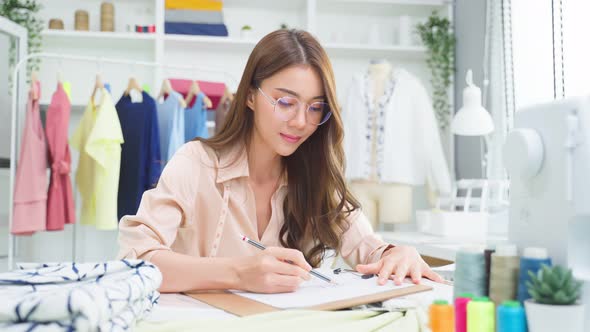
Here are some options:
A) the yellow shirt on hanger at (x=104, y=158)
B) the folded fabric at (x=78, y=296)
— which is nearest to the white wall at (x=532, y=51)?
the yellow shirt on hanger at (x=104, y=158)

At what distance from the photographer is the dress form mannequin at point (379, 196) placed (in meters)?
3.21

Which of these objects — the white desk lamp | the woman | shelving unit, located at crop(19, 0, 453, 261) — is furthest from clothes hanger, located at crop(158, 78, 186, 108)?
the woman

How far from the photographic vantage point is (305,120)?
1.35m

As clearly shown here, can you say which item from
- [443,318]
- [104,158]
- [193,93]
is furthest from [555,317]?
[193,93]

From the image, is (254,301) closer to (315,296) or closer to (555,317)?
(315,296)

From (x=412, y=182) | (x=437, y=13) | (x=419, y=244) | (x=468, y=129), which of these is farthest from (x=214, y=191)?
(x=437, y=13)

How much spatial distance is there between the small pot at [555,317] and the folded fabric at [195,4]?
318cm

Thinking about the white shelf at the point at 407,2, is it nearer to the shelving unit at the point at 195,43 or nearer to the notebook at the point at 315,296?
the shelving unit at the point at 195,43

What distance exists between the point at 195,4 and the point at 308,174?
92.4 inches

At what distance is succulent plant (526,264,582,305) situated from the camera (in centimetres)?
65

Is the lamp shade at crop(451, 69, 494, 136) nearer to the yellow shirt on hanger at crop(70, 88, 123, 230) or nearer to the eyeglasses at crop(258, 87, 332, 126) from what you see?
the eyeglasses at crop(258, 87, 332, 126)

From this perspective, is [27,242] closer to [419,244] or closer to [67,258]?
[67,258]

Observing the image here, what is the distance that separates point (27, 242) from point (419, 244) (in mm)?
2435

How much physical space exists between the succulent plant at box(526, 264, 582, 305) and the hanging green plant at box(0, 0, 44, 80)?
10.9 ft
